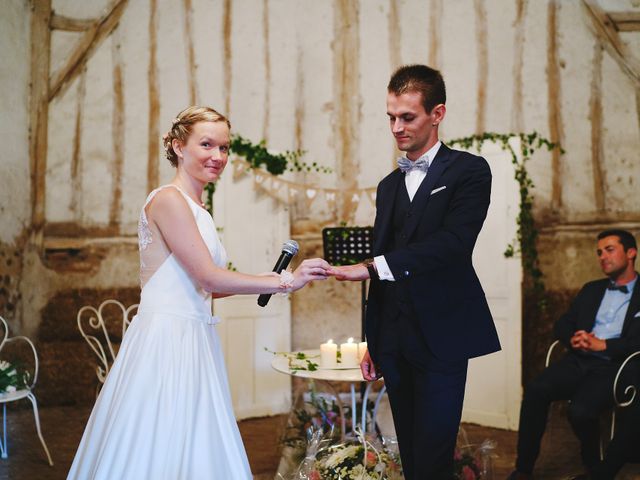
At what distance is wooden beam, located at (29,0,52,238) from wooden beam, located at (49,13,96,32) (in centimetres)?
5

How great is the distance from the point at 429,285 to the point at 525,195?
3.29 meters

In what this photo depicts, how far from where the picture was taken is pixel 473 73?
5914 mm

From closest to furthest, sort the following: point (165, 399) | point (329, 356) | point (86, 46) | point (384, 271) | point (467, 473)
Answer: point (165, 399), point (384, 271), point (467, 473), point (329, 356), point (86, 46)

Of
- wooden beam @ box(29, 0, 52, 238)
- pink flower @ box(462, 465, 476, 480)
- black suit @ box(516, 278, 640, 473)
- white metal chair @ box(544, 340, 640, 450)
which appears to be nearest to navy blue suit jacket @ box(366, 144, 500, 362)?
pink flower @ box(462, 465, 476, 480)

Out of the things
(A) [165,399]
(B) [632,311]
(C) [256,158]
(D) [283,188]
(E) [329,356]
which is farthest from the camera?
(D) [283,188]

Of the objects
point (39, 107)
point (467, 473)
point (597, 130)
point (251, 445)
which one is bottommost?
point (251, 445)

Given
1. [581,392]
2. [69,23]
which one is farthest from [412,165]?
[69,23]

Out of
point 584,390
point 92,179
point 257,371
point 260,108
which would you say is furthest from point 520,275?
point 92,179

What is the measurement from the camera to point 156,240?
2.26 m

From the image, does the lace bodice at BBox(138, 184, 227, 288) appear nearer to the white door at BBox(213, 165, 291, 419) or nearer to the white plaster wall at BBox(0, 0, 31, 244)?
the white door at BBox(213, 165, 291, 419)

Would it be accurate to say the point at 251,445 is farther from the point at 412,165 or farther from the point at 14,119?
the point at 14,119

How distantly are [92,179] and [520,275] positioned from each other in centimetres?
392

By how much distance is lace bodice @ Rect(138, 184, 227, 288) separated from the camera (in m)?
2.26

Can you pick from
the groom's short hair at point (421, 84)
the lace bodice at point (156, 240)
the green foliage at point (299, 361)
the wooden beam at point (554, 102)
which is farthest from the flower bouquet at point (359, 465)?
the wooden beam at point (554, 102)
